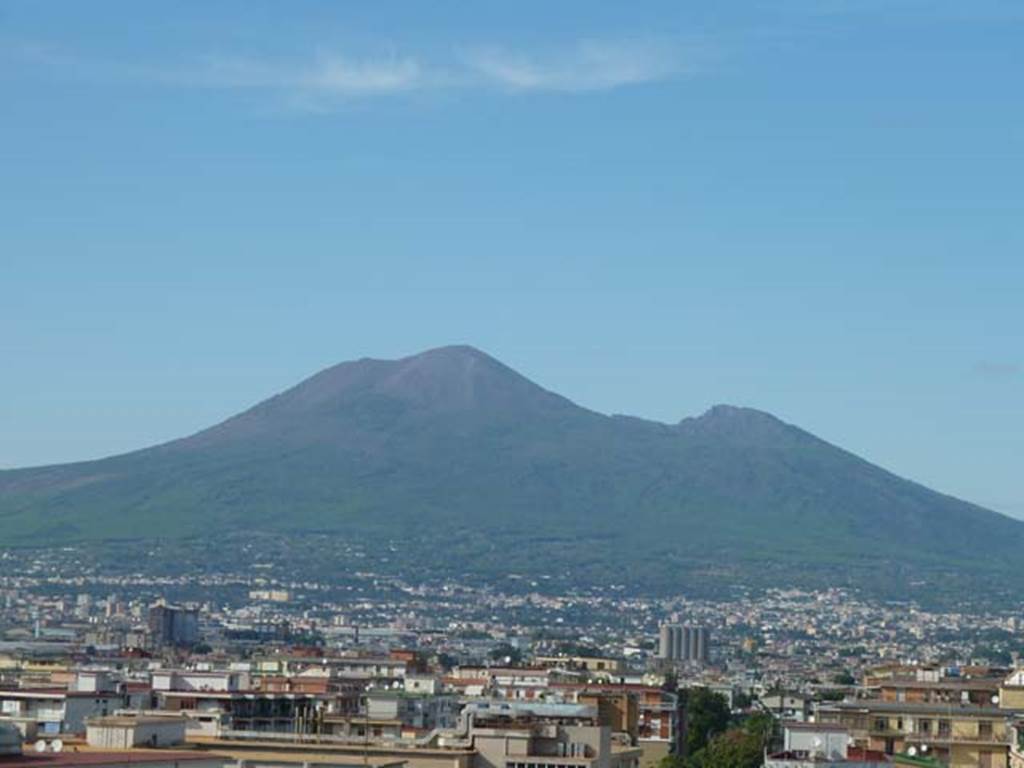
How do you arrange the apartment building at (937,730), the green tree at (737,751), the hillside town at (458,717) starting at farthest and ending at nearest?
1. the green tree at (737,751)
2. the apartment building at (937,730)
3. the hillside town at (458,717)

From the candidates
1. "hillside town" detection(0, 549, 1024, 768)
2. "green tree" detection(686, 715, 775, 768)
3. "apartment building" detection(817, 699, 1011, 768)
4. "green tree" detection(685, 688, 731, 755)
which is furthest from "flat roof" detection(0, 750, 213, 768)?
"green tree" detection(685, 688, 731, 755)

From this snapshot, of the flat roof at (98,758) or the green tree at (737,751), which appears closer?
the flat roof at (98,758)

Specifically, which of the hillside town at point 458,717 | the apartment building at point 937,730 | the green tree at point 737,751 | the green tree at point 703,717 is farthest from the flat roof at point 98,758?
the green tree at point 703,717

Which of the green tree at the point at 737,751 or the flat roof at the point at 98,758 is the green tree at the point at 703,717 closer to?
the green tree at the point at 737,751

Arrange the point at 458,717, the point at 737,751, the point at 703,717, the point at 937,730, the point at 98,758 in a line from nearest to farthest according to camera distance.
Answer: the point at 98,758
the point at 937,730
the point at 458,717
the point at 737,751
the point at 703,717

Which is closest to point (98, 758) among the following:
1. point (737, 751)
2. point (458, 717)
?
point (458, 717)

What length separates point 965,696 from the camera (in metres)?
82.9

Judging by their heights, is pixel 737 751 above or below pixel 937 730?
below

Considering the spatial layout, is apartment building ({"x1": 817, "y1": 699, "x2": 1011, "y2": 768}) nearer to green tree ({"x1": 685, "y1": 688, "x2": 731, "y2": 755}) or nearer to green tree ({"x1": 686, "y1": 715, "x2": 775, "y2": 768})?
green tree ({"x1": 686, "y1": 715, "x2": 775, "y2": 768})

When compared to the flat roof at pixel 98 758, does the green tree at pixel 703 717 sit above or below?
above

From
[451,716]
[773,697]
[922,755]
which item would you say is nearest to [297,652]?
[773,697]

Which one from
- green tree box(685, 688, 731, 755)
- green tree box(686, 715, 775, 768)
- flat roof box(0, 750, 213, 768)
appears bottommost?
flat roof box(0, 750, 213, 768)

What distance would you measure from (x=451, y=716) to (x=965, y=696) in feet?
44.6

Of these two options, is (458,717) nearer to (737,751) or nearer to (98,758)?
(737,751)
